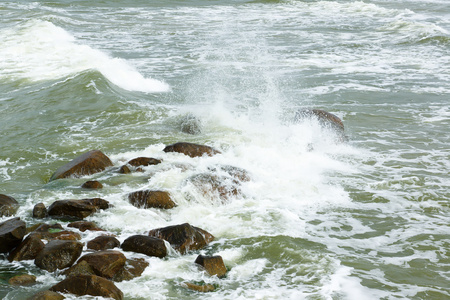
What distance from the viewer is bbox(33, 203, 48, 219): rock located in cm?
606

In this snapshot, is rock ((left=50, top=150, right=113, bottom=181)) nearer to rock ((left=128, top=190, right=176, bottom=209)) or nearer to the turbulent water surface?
the turbulent water surface

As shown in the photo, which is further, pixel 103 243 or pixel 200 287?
pixel 103 243

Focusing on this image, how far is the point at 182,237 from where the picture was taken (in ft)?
17.8

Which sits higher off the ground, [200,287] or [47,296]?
[47,296]

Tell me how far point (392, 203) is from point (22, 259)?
448 centimetres

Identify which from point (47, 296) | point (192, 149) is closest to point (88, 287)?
point (47, 296)

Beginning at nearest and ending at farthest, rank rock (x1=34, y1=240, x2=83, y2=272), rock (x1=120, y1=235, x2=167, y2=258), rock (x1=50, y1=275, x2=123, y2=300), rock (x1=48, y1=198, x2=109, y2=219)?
rock (x1=50, y1=275, x2=123, y2=300), rock (x1=34, y1=240, x2=83, y2=272), rock (x1=120, y1=235, x2=167, y2=258), rock (x1=48, y1=198, x2=109, y2=219)

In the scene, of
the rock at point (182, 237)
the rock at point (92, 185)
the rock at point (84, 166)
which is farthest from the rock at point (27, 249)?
the rock at point (84, 166)

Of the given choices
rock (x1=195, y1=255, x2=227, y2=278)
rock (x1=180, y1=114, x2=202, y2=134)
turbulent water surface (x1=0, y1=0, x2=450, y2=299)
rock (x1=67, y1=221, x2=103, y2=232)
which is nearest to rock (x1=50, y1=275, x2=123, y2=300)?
turbulent water surface (x1=0, y1=0, x2=450, y2=299)

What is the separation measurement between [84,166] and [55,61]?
10.0 metres

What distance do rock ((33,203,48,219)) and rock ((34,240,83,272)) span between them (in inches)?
48.8

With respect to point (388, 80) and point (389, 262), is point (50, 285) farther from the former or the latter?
point (388, 80)

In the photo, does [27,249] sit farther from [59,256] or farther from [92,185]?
[92,185]

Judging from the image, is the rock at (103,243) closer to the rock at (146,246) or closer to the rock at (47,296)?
the rock at (146,246)
